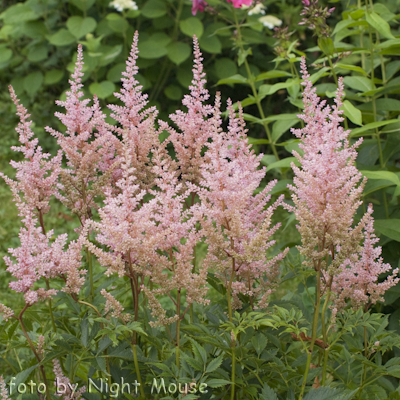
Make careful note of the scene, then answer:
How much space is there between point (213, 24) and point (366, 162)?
3.44 metres

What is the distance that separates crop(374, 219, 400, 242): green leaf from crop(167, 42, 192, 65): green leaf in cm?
343

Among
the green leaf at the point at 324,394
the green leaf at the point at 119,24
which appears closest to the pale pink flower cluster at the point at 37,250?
the green leaf at the point at 324,394

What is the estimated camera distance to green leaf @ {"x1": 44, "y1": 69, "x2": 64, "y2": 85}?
6.22 metres

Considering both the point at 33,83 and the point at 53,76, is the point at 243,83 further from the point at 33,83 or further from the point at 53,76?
the point at 33,83

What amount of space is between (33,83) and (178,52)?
201 centimetres

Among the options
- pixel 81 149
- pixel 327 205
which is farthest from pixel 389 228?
pixel 81 149

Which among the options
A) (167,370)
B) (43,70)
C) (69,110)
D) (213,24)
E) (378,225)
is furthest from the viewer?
(43,70)

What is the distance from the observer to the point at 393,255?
2.97 m

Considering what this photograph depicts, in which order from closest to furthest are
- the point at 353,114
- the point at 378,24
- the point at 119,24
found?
the point at 353,114 → the point at 378,24 → the point at 119,24

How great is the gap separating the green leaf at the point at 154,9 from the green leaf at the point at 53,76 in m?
1.37

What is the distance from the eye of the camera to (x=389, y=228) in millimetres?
2619

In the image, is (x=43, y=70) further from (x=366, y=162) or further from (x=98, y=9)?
(x=366, y=162)

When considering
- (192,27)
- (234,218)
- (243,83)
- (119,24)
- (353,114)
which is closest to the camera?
(234,218)

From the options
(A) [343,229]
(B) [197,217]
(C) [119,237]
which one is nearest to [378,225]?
(A) [343,229]
